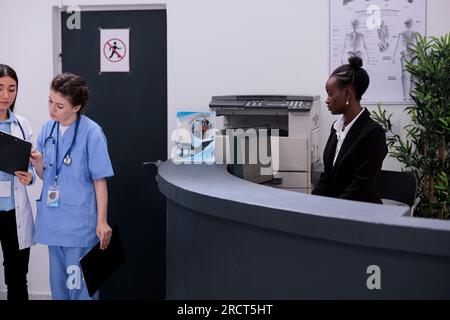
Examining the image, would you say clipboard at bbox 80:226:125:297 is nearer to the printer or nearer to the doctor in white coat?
the doctor in white coat

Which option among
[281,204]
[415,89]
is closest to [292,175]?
[415,89]

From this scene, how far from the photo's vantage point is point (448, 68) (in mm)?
3484

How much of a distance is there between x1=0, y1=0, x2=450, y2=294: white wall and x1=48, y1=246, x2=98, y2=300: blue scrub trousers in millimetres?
1629

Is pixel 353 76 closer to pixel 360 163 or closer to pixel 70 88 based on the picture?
pixel 360 163

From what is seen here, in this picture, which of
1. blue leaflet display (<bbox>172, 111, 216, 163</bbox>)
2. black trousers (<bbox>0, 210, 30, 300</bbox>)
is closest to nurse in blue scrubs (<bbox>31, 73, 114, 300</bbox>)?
black trousers (<bbox>0, 210, 30, 300</bbox>)

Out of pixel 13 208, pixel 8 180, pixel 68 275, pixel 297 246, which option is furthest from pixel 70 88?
pixel 297 246

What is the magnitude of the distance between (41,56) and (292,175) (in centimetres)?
210

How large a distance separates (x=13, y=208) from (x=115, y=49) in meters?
1.67

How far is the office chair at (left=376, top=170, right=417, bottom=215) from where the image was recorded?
122 inches

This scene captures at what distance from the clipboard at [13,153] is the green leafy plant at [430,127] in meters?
2.10

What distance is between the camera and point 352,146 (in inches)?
100.0

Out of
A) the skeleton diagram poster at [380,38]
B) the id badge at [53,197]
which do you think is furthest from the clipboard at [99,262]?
the skeleton diagram poster at [380,38]

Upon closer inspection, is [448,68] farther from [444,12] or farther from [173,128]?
[173,128]

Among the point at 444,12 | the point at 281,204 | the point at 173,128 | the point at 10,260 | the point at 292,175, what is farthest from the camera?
the point at 173,128
